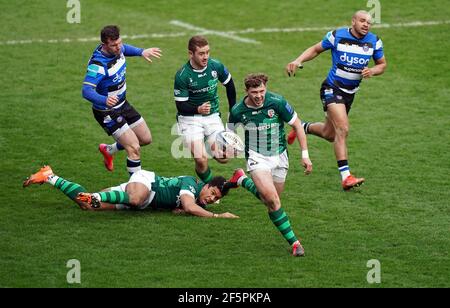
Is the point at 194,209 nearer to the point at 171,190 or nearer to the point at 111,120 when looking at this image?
the point at 171,190

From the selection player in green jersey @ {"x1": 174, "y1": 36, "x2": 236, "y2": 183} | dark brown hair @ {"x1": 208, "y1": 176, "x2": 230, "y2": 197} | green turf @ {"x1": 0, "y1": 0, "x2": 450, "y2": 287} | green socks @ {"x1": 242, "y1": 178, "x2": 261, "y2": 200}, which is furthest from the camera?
player in green jersey @ {"x1": 174, "y1": 36, "x2": 236, "y2": 183}

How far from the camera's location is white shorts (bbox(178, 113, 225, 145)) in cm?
1591

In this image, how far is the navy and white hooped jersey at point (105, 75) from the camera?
50.9 ft

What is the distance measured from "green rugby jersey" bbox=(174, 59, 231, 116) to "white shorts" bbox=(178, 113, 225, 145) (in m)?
0.19

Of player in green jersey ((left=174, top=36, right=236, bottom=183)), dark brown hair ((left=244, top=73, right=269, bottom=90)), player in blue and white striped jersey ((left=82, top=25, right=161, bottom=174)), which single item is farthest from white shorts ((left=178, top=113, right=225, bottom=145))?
dark brown hair ((left=244, top=73, right=269, bottom=90))

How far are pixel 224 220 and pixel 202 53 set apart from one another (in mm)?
2556

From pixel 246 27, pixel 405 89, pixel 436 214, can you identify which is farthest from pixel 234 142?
pixel 246 27

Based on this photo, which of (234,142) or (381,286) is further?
(234,142)

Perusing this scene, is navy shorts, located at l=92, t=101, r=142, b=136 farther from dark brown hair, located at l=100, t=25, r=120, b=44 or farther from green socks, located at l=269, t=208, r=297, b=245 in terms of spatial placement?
green socks, located at l=269, t=208, r=297, b=245

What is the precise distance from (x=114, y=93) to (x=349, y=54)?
375 centimetres

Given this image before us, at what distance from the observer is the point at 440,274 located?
12.5 m

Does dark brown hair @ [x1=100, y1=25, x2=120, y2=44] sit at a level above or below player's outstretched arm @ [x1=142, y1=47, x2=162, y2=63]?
above

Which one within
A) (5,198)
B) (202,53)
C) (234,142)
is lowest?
(5,198)
